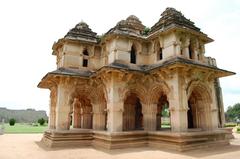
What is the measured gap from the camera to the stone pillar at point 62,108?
14.3 m

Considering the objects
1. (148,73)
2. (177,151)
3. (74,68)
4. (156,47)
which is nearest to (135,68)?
(148,73)

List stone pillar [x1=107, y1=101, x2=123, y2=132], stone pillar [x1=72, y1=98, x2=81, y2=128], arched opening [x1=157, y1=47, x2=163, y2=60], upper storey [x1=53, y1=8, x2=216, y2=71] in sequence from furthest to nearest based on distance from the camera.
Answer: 1. stone pillar [x1=72, y1=98, x2=81, y2=128]
2. arched opening [x1=157, y1=47, x2=163, y2=60]
3. upper storey [x1=53, y1=8, x2=216, y2=71]
4. stone pillar [x1=107, y1=101, x2=123, y2=132]

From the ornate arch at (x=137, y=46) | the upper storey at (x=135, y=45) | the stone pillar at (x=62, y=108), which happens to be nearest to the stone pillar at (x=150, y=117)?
the upper storey at (x=135, y=45)

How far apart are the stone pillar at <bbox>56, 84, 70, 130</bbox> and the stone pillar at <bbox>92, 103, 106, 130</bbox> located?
2058 millimetres

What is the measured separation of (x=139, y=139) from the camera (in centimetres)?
1313

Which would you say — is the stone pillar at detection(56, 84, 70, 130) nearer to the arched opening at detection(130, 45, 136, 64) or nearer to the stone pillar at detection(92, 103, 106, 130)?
the stone pillar at detection(92, 103, 106, 130)

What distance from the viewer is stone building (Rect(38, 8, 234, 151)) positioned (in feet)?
40.5

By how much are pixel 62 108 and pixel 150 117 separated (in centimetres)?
609

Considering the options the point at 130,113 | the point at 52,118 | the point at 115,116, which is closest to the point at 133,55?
the point at 130,113

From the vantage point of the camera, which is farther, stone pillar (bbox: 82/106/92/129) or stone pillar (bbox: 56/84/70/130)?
stone pillar (bbox: 82/106/92/129)

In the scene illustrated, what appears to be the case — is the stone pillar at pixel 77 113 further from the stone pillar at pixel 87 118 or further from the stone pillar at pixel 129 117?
the stone pillar at pixel 129 117

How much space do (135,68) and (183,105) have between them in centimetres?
423

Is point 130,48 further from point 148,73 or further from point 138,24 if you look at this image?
point 138,24

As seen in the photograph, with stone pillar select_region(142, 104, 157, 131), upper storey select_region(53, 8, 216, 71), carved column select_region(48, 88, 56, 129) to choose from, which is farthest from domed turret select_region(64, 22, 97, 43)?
stone pillar select_region(142, 104, 157, 131)
